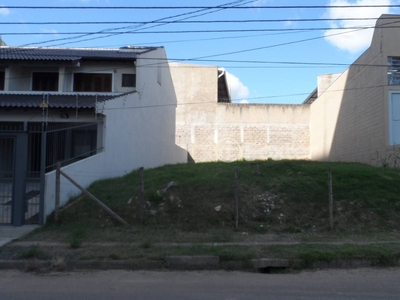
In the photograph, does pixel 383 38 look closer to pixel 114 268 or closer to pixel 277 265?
pixel 277 265

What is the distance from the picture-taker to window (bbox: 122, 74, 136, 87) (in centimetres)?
1931

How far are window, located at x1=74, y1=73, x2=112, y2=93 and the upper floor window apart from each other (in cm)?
1268

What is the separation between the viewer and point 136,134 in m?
18.4

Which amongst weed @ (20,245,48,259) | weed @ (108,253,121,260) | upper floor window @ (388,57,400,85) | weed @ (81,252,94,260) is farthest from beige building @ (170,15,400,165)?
weed @ (20,245,48,259)

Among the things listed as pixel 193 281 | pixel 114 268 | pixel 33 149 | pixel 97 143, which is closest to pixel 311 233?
pixel 193 281

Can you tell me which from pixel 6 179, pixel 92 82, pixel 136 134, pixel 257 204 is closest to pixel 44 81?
pixel 92 82

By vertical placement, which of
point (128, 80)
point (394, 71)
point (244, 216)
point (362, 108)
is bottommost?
point (244, 216)

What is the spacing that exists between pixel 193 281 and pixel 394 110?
14.3 m

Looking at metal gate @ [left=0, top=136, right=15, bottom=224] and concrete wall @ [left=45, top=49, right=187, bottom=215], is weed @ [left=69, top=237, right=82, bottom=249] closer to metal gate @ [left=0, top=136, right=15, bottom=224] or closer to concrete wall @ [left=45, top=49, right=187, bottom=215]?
concrete wall @ [left=45, top=49, right=187, bottom=215]

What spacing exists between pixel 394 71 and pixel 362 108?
107 inches

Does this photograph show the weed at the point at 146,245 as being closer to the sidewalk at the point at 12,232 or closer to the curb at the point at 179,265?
the curb at the point at 179,265

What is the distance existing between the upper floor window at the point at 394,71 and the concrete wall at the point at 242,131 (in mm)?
13254

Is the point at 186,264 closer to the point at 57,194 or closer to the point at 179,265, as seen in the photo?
the point at 179,265

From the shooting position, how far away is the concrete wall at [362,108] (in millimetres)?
17844
